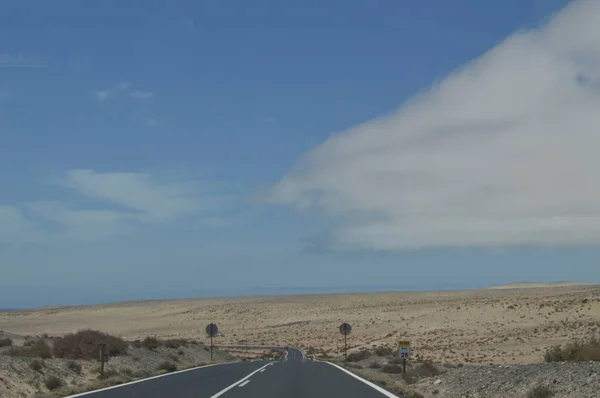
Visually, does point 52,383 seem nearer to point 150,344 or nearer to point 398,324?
point 150,344

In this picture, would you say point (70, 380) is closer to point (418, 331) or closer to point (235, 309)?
Result: point (418, 331)

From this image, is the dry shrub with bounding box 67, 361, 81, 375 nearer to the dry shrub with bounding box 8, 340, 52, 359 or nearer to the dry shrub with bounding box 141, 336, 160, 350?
the dry shrub with bounding box 8, 340, 52, 359

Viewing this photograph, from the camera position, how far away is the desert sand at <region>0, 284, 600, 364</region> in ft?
206

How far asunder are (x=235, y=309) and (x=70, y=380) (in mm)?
126741

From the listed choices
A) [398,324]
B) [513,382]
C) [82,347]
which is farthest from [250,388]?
[398,324]

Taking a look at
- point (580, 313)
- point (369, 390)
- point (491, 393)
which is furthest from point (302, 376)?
point (580, 313)

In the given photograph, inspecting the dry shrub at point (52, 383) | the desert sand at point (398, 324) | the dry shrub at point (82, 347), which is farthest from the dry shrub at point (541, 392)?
the desert sand at point (398, 324)

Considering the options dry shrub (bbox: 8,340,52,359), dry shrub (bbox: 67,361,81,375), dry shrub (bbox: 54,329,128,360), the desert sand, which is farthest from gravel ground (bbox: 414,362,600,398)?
the desert sand

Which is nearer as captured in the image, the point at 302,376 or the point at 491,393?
the point at 491,393

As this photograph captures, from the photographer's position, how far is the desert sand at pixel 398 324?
62781 millimetres

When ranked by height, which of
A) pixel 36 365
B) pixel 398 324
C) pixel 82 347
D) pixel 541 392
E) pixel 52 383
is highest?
pixel 541 392

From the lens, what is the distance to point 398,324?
3819 inches

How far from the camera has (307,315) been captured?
128 m

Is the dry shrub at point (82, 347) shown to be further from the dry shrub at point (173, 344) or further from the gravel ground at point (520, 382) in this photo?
the gravel ground at point (520, 382)
